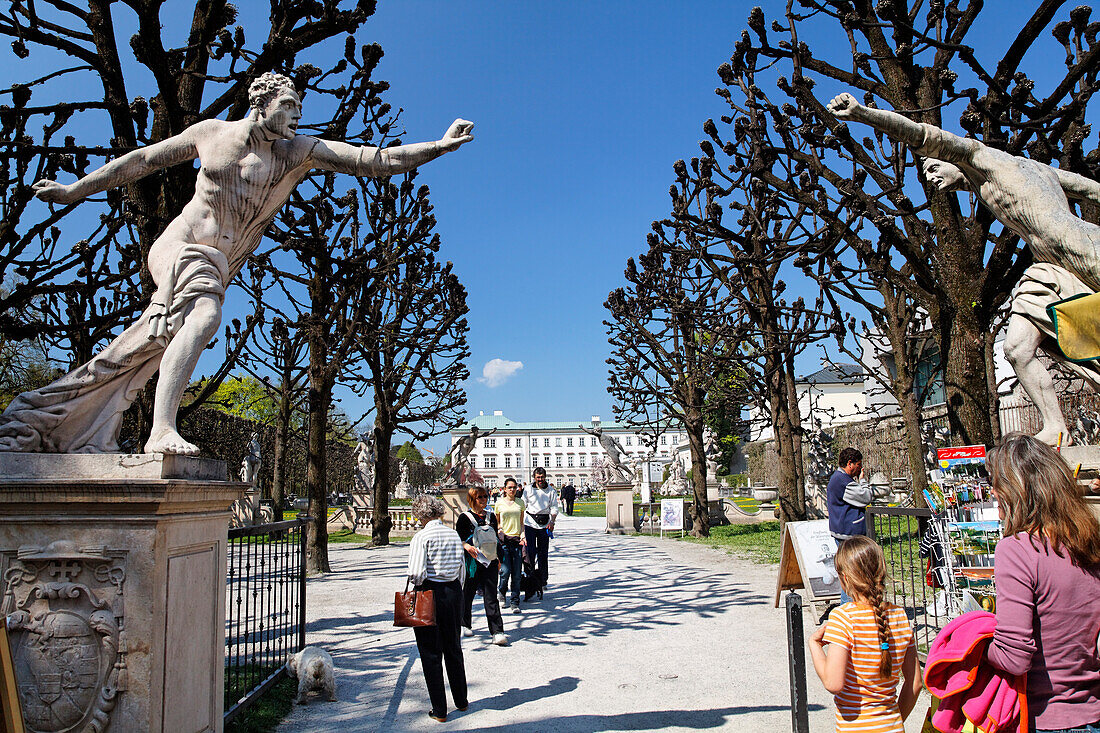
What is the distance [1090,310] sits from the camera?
3.32m

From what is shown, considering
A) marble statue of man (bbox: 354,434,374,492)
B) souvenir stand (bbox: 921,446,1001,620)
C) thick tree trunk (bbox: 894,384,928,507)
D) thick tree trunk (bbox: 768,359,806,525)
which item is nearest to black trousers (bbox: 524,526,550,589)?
souvenir stand (bbox: 921,446,1001,620)

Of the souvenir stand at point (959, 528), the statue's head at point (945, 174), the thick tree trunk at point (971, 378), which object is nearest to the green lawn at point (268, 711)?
the souvenir stand at point (959, 528)

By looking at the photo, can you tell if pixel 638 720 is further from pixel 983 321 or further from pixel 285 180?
pixel 983 321

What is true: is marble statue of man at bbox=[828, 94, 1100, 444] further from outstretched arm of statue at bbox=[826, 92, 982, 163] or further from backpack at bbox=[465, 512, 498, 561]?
backpack at bbox=[465, 512, 498, 561]

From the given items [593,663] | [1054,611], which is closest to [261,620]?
[593,663]

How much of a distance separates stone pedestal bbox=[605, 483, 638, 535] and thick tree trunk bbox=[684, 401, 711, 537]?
11.3 ft

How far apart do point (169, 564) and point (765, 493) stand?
29.9 metres

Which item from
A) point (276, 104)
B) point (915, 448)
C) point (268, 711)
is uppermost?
Answer: point (276, 104)

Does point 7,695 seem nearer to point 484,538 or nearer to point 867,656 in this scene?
point 867,656

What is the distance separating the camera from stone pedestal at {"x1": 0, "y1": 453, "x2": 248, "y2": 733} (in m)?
3.24

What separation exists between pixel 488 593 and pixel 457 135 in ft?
17.7

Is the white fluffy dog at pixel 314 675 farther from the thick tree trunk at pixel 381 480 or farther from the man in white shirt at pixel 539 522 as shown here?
the thick tree trunk at pixel 381 480

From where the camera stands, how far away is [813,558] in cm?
780

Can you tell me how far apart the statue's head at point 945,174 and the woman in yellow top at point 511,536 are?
20.9ft
